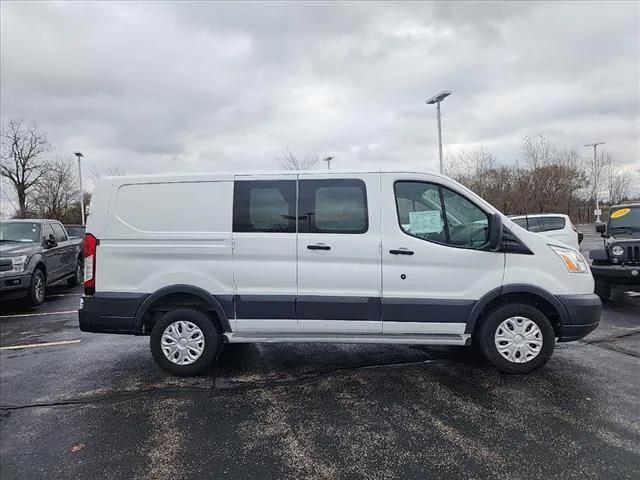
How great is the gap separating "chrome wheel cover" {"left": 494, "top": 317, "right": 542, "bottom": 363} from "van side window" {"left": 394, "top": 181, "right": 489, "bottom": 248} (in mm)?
865

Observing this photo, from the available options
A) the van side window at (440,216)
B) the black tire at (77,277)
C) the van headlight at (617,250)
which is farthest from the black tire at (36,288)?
the van headlight at (617,250)

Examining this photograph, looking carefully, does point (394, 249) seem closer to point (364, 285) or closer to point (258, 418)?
point (364, 285)

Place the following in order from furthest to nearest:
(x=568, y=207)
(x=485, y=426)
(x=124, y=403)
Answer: (x=568, y=207) → (x=124, y=403) → (x=485, y=426)

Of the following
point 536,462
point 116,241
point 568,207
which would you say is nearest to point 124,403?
point 116,241

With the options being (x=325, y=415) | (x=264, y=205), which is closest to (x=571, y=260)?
(x=325, y=415)

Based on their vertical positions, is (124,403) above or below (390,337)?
below

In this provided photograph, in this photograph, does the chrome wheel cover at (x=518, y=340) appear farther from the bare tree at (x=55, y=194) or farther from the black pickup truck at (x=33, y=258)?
the bare tree at (x=55, y=194)

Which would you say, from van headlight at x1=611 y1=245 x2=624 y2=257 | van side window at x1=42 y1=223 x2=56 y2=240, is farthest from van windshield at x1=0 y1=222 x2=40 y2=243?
van headlight at x1=611 y1=245 x2=624 y2=257

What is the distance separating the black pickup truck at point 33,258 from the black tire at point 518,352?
8.73 metres

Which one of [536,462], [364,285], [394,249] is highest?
[394,249]

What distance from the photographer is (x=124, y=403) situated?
14.0ft

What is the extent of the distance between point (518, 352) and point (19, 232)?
10.7 meters

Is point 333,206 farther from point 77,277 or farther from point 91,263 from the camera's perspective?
point 77,277

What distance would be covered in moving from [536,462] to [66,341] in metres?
6.22
